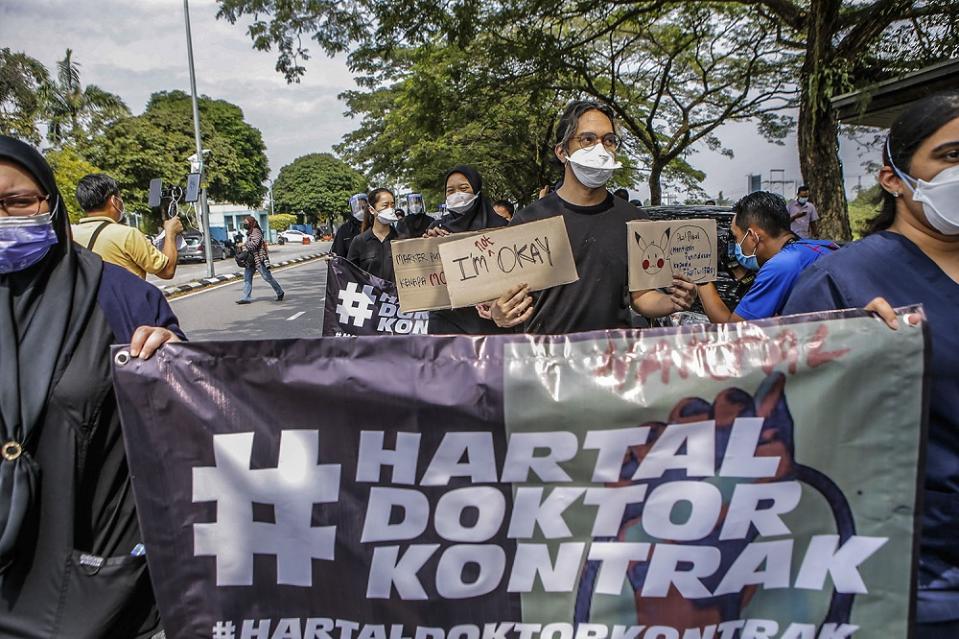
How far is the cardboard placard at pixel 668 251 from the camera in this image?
2.43m

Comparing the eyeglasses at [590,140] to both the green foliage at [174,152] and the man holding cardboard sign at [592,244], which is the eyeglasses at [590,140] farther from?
the green foliage at [174,152]

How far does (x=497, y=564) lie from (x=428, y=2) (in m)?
7.63

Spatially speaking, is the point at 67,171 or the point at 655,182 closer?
the point at 67,171

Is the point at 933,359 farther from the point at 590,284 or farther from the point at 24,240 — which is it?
the point at 24,240

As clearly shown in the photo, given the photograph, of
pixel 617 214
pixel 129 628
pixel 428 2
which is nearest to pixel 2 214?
pixel 129 628

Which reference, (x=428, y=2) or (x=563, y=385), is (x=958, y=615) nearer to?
(x=563, y=385)

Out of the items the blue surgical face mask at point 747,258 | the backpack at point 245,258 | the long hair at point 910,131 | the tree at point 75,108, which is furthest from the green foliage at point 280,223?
the long hair at point 910,131

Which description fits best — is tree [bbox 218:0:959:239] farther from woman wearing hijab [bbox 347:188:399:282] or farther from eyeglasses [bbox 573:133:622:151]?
eyeglasses [bbox 573:133:622:151]

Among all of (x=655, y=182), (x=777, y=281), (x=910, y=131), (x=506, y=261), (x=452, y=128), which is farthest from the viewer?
(x=655, y=182)

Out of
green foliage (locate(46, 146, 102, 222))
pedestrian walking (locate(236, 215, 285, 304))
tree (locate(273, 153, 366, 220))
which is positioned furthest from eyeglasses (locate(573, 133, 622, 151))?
tree (locate(273, 153, 366, 220))

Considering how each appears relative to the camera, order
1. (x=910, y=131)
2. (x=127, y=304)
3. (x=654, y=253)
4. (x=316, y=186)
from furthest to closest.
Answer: (x=316, y=186) < (x=654, y=253) < (x=127, y=304) < (x=910, y=131)

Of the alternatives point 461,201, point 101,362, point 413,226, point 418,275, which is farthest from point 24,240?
point 413,226

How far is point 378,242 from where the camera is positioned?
223 inches

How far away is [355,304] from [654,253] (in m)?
3.07
